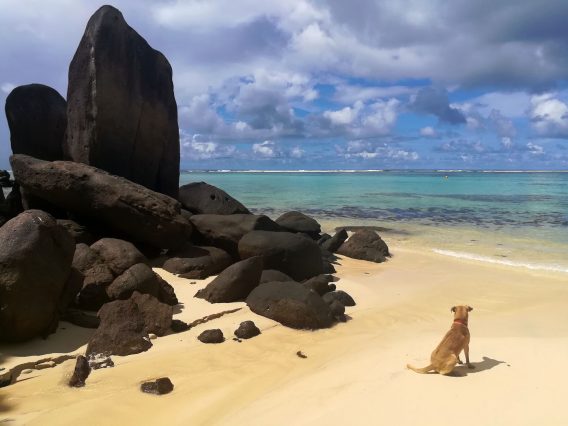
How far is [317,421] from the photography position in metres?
3.95

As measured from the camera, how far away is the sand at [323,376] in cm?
403

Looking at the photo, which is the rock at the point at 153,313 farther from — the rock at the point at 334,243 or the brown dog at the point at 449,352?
the rock at the point at 334,243

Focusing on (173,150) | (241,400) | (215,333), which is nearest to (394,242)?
(173,150)

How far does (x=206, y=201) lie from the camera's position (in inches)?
522

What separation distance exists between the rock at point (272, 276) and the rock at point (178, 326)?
212 centimetres

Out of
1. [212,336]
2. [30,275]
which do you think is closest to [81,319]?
[30,275]

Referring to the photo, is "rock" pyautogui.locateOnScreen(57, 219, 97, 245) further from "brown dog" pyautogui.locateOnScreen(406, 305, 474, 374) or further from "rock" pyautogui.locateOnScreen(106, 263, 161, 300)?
"brown dog" pyautogui.locateOnScreen(406, 305, 474, 374)

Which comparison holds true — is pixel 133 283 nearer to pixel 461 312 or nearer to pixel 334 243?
pixel 461 312

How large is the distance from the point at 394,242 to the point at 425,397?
13.6 meters

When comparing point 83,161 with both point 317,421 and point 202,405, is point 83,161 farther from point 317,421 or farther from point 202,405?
point 317,421

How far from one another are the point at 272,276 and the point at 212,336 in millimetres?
2604

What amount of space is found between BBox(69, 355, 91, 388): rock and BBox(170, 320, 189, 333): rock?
1586mm

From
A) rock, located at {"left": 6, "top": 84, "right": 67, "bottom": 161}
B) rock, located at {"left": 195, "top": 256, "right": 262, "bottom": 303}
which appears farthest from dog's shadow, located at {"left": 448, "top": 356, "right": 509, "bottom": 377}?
rock, located at {"left": 6, "top": 84, "right": 67, "bottom": 161}

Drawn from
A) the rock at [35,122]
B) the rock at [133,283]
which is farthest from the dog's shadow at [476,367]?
the rock at [35,122]
